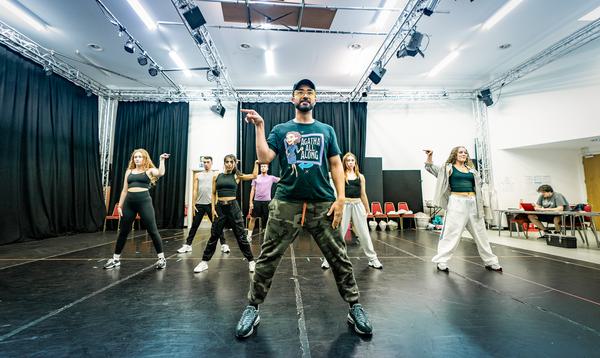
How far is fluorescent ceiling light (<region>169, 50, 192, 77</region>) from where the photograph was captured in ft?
26.3

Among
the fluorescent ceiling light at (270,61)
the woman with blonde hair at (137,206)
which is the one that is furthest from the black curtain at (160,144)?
the woman with blonde hair at (137,206)

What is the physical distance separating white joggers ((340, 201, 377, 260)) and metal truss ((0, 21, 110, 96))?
8.66 m

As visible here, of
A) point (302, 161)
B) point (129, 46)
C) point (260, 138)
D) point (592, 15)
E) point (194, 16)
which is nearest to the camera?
point (260, 138)

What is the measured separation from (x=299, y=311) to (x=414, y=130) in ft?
33.9

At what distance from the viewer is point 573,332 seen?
1823mm

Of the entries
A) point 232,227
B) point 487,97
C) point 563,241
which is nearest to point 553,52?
point 487,97

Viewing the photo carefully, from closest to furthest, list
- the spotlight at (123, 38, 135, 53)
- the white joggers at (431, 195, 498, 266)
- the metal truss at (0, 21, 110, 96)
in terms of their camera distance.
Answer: the white joggers at (431, 195, 498, 266)
the metal truss at (0, 21, 110, 96)
the spotlight at (123, 38, 135, 53)

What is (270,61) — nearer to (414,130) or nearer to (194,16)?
(194,16)

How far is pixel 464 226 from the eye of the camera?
3654 millimetres

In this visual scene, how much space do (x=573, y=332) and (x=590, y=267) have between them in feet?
9.83

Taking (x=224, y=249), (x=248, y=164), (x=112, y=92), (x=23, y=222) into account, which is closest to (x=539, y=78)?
(x=248, y=164)

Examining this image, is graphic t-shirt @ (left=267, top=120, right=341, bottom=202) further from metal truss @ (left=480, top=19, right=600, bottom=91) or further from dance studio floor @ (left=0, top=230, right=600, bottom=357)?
metal truss @ (left=480, top=19, right=600, bottom=91)

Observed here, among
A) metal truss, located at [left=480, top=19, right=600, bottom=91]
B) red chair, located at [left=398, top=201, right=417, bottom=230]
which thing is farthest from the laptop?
metal truss, located at [left=480, top=19, right=600, bottom=91]

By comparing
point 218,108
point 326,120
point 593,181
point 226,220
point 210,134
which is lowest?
point 226,220
